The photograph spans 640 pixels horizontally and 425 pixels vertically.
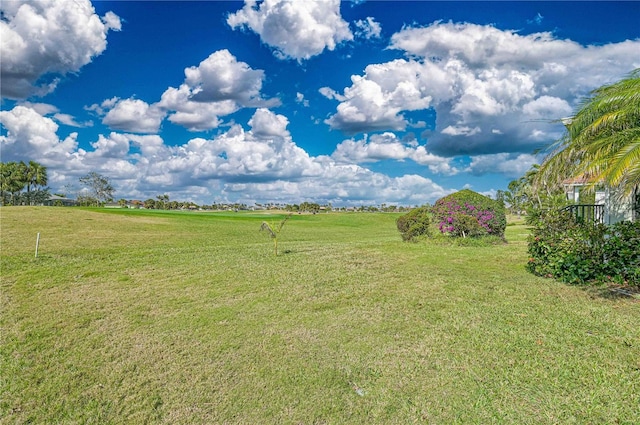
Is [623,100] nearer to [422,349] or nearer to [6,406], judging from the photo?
[422,349]

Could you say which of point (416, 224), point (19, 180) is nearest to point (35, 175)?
point (19, 180)

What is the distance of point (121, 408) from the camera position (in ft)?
12.9

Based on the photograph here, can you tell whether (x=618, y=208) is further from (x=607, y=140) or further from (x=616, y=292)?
(x=616, y=292)

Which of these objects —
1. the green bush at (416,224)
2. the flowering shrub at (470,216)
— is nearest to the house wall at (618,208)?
the flowering shrub at (470,216)

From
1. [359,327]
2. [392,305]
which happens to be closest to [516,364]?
[359,327]

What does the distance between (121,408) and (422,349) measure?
3635mm

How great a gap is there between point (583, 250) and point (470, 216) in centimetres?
843

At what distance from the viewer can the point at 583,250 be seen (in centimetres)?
836

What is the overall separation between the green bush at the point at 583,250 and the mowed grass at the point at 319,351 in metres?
0.51

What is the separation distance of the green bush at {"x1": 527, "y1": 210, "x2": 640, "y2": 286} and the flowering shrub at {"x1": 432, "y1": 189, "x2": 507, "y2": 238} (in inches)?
280

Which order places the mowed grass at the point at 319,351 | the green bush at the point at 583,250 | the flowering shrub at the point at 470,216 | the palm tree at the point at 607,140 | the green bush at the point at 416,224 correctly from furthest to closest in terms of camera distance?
the green bush at the point at 416,224, the flowering shrub at the point at 470,216, the green bush at the point at 583,250, the palm tree at the point at 607,140, the mowed grass at the point at 319,351

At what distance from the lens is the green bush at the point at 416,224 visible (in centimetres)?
1794

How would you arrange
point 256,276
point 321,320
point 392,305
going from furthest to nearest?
1. point 256,276
2. point 392,305
3. point 321,320

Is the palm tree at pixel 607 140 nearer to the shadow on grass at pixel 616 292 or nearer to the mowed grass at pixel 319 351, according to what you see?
the shadow on grass at pixel 616 292
